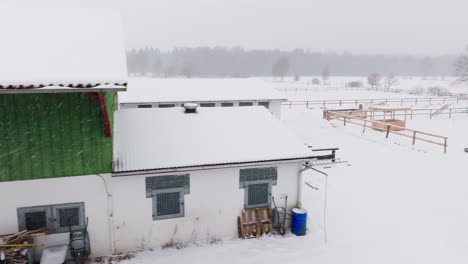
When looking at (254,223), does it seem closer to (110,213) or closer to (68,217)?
(110,213)

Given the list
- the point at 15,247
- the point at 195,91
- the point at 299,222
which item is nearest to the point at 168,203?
the point at 15,247

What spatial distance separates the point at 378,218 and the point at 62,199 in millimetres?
9910

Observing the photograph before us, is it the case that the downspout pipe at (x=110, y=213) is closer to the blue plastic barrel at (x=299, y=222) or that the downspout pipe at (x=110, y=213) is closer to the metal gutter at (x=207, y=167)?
the metal gutter at (x=207, y=167)

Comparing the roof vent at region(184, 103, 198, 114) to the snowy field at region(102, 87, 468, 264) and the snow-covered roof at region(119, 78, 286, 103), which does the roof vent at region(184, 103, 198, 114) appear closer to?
the snowy field at region(102, 87, 468, 264)

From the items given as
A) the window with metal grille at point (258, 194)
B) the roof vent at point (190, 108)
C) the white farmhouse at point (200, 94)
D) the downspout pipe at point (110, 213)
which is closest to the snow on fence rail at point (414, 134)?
the white farmhouse at point (200, 94)

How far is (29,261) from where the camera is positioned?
8.71 metres

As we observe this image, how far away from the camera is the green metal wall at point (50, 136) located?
27.5 feet

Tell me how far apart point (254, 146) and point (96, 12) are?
19.7 feet

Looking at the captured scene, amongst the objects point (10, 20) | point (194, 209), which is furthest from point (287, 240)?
point (10, 20)

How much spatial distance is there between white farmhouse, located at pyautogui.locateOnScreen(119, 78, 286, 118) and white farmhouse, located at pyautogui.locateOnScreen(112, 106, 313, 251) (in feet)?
45.1

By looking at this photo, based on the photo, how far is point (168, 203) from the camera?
10.0 m

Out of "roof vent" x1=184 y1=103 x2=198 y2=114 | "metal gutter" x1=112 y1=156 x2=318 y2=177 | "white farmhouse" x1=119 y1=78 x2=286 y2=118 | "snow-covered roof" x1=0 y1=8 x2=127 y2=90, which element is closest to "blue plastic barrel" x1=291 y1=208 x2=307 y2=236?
"metal gutter" x1=112 y1=156 x2=318 y2=177

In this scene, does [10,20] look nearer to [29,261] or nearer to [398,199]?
[29,261]

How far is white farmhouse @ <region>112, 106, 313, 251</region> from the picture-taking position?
31.9ft
